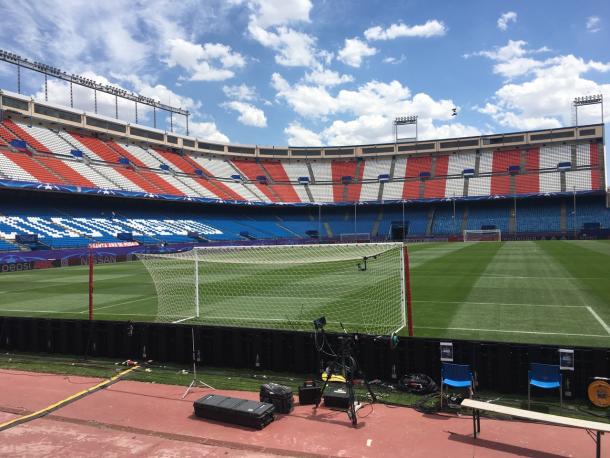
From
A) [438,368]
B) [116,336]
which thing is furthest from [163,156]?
[438,368]

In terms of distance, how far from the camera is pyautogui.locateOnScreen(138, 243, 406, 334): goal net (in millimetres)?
14578

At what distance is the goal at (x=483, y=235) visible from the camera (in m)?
64.9

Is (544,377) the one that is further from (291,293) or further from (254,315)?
(291,293)

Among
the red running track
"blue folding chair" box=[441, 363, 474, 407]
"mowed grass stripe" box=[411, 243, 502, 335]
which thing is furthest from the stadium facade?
"blue folding chair" box=[441, 363, 474, 407]


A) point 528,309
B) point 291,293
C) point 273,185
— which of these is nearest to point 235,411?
point 528,309

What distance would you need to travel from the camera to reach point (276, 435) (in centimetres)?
670

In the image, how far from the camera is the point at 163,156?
73.1 m

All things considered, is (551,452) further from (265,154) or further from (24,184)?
(265,154)

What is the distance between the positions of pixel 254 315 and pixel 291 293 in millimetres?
4250

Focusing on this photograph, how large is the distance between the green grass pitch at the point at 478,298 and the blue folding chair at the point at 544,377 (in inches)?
153

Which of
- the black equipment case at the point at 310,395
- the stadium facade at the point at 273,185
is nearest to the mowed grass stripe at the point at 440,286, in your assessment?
the black equipment case at the point at 310,395

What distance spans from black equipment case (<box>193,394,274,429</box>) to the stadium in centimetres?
13

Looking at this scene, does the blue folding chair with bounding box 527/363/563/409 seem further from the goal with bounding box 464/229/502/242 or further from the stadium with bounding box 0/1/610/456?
the goal with bounding box 464/229/502/242

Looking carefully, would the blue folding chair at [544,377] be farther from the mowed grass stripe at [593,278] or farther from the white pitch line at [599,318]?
the mowed grass stripe at [593,278]
